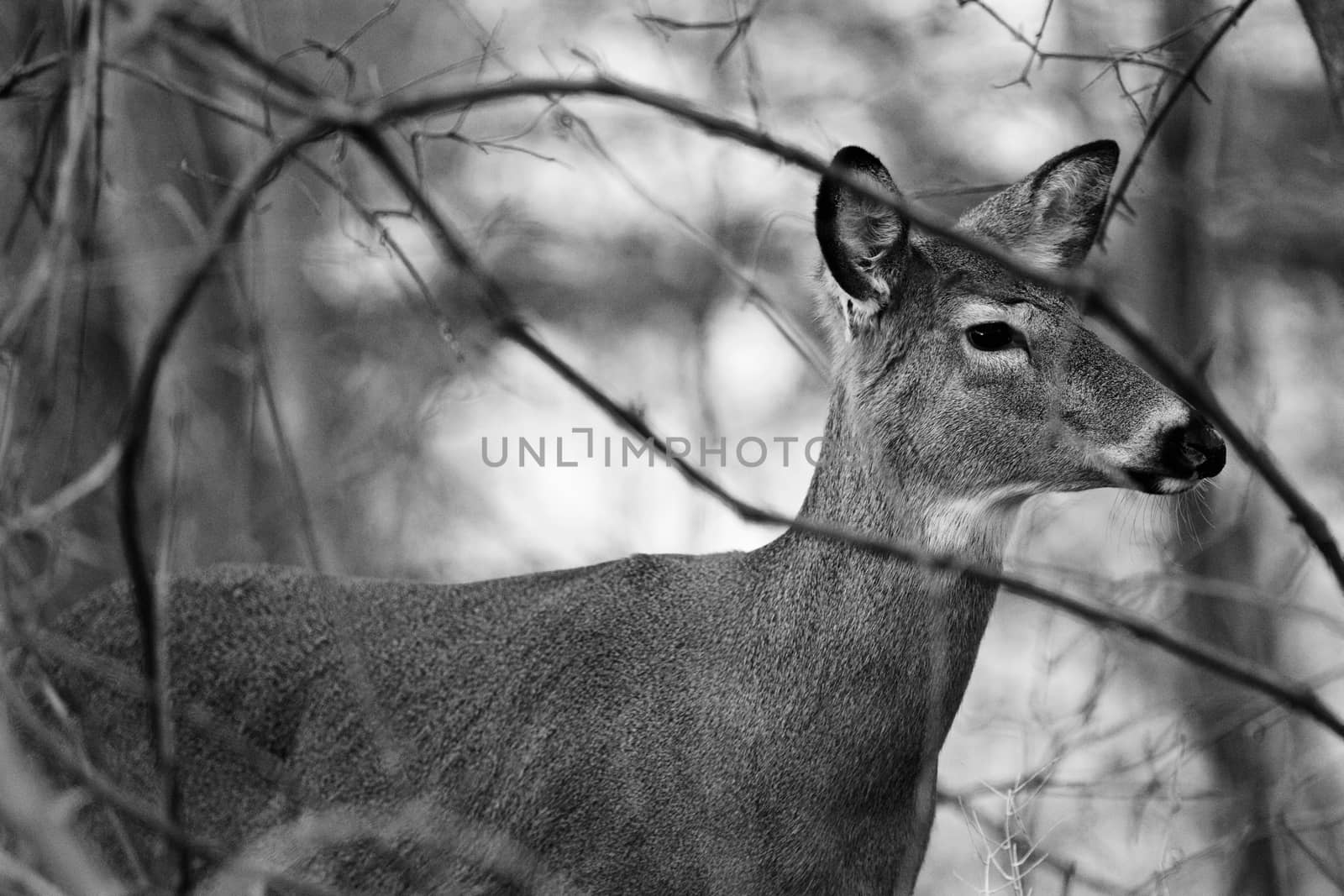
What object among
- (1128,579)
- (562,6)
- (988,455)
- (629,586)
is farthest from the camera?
(562,6)

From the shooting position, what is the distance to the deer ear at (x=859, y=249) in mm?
5137

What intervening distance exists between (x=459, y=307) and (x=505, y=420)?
1.68 meters

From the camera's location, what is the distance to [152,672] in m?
2.69

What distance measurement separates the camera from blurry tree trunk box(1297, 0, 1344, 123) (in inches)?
165

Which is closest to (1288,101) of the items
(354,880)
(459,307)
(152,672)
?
(459,307)

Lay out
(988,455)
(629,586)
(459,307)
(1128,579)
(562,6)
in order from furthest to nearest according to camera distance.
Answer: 1. (562,6)
2. (459,307)
3. (629,586)
4. (988,455)
5. (1128,579)

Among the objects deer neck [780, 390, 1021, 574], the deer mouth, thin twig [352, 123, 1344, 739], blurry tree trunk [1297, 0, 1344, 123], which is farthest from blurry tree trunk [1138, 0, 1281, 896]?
thin twig [352, 123, 1344, 739]

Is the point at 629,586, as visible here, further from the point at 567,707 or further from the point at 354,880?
the point at 354,880

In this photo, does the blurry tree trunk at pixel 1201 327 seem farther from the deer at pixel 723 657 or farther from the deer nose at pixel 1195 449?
the deer nose at pixel 1195 449

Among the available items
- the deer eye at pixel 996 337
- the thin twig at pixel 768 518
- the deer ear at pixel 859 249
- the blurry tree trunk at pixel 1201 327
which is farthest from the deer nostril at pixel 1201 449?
the blurry tree trunk at pixel 1201 327

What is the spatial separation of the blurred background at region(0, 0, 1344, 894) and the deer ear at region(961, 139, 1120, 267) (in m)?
0.71
